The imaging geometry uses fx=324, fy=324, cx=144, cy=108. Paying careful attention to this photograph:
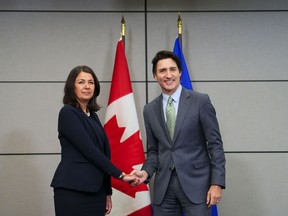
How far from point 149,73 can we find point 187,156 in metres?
1.21

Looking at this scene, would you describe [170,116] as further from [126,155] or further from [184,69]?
[184,69]

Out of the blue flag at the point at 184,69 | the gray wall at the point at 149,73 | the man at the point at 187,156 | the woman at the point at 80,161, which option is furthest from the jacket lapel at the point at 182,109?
the gray wall at the point at 149,73

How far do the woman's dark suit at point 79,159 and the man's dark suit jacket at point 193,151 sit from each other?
27 cm

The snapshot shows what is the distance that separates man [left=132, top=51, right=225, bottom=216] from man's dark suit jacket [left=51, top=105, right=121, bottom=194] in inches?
10.8

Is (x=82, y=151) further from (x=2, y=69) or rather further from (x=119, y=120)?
(x=2, y=69)

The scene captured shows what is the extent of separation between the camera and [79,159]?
164 centimetres

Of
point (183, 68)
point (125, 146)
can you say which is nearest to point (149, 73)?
point (183, 68)

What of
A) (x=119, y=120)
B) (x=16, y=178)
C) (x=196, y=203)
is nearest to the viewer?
(x=196, y=203)

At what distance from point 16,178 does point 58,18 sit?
1369 millimetres

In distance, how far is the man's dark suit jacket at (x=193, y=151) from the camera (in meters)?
1.63

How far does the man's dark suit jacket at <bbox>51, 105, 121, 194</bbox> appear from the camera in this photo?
160 cm

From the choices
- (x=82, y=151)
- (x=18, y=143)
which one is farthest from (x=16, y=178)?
(x=82, y=151)

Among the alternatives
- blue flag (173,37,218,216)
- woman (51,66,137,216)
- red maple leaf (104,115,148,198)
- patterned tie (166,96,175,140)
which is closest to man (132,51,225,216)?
patterned tie (166,96,175,140)

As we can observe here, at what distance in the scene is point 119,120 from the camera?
2.41 meters
